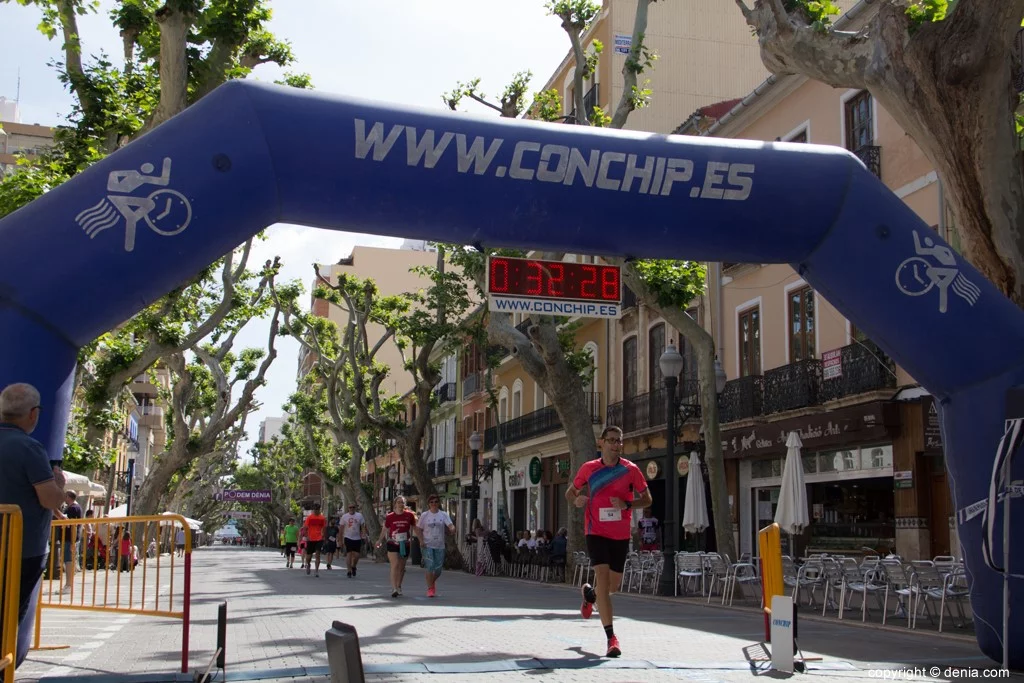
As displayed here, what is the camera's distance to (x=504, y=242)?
8.36 meters

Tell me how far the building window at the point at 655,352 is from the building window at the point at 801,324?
659 cm

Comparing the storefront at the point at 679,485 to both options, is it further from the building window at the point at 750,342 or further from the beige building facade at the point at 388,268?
the beige building facade at the point at 388,268

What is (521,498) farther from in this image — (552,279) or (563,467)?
(552,279)

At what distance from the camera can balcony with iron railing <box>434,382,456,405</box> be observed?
2221 inches

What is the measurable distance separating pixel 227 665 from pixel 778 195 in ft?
17.8

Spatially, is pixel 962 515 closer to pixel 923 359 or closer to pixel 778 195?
pixel 923 359

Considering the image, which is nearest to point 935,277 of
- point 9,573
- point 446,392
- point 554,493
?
point 9,573

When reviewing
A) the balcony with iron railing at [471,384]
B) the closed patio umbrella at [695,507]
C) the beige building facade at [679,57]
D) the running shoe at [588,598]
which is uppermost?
the beige building facade at [679,57]

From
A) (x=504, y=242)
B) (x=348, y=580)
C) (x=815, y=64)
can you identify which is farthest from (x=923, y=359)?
(x=348, y=580)

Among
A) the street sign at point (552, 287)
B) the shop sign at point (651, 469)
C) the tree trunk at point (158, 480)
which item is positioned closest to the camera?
the street sign at point (552, 287)

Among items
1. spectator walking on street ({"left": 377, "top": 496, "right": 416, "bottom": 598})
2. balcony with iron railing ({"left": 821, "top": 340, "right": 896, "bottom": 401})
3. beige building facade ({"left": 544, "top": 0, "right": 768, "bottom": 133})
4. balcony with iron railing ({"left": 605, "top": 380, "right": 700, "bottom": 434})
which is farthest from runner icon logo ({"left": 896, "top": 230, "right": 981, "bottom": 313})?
beige building facade ({"left": 544, "top": 0, "right": 768, "bottom": 133})

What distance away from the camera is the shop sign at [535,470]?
1576 inches

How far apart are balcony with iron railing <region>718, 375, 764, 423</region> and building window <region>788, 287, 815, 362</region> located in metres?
1.09

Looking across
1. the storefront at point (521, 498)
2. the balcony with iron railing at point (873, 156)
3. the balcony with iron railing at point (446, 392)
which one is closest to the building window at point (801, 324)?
the balcony with iron railing at point (873, 156)
